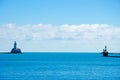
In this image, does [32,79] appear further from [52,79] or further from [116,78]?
[116,78]

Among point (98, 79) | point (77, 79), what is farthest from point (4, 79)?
point (98, 79)

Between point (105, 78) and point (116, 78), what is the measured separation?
8.50ft

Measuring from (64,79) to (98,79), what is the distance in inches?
273

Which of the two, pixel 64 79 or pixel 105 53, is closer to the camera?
pixel 64 79

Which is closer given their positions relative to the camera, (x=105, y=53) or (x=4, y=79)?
(x=4, y=79)

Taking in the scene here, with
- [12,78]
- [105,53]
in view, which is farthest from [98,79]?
[105,53]

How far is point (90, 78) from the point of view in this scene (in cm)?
7212

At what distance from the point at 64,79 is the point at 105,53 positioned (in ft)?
412

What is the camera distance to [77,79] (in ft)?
230

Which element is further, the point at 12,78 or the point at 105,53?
the point at 105,53

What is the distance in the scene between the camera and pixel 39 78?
71.7m

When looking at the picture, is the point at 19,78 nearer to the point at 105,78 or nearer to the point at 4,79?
the point at 4,79

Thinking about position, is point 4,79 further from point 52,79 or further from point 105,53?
point 105,53

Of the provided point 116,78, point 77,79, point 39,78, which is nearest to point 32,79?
point 39,78
